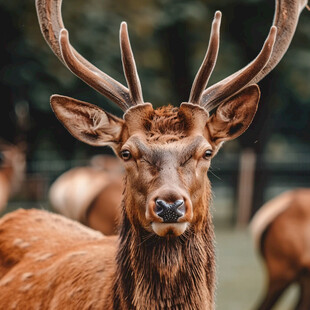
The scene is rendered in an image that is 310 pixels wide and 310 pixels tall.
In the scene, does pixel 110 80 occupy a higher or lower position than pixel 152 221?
higher

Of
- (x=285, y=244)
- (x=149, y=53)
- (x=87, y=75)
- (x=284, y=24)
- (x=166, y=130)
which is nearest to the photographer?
(x=166, y=130)

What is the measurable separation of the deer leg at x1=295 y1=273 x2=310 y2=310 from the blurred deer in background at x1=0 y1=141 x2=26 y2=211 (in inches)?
416

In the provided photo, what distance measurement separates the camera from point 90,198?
10648 millimetres

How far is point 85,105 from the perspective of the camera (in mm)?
3830

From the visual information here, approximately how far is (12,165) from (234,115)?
1559 centimetres

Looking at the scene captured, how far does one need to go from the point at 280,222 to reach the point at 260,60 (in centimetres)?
502

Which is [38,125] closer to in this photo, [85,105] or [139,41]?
[139,41]

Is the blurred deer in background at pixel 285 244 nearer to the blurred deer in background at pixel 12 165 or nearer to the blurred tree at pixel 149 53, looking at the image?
the blurred tree at pixel 149 53

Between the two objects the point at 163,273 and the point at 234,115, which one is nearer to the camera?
the point at 163,273

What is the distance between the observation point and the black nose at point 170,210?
3.18 metres

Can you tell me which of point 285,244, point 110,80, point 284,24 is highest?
point 284,24

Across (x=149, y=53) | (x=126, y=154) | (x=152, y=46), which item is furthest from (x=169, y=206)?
(x=152, y=46)

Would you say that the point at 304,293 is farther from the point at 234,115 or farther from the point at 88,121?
the point at 88,121

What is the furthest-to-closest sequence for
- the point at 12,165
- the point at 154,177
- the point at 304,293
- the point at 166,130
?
the point at 12,165, the point at 304,293, the point at 166,130, the point at 154,177
